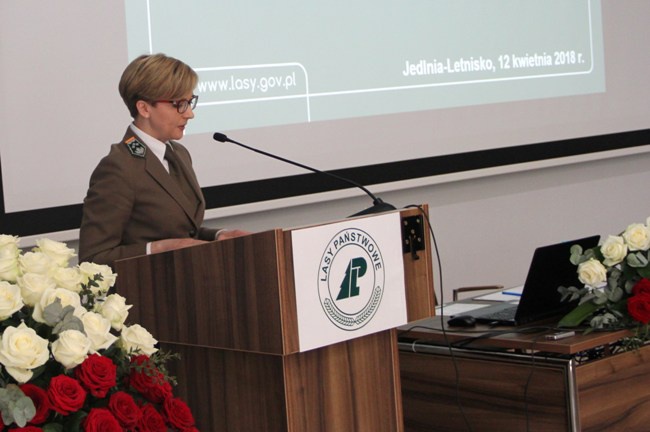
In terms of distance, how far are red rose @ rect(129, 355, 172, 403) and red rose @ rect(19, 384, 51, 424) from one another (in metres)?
0.17

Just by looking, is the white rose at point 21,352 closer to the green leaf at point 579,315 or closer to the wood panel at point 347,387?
the wood panel at point 347,387


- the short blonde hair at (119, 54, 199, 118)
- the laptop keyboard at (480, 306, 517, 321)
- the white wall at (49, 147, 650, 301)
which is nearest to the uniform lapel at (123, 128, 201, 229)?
the short blonde hair at (119, 54, 199, 118)

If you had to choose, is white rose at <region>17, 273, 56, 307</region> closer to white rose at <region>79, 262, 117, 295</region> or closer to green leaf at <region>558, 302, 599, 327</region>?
white rose at <region>79, 262, 117, 295</region>

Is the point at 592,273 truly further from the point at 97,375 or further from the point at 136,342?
the point at 97,375

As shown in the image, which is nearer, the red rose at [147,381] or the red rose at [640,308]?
the red rose at [147,381]

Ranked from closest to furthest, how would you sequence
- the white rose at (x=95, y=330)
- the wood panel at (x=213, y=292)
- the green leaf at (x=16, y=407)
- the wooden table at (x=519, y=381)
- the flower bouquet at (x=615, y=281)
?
the green leaf at (x=16, y=407) < the white rose at (x=95, y=330) < the wood panel at (x=213, y=292) < the wooden table at (x=519, y=381) < the flower bouquet at (x=615, y=281)

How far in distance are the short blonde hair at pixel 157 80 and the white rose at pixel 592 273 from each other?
46.6 inches

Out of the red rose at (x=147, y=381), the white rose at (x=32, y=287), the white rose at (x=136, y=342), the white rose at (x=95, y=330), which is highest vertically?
the white rose at (x=32, y=287)

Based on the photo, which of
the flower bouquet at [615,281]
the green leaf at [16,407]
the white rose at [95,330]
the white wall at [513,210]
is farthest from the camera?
the white wall at [513,210]

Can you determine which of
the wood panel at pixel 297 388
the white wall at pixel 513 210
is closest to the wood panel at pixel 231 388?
the wood panel at pixel 297 388

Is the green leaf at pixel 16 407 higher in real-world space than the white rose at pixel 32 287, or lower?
lower

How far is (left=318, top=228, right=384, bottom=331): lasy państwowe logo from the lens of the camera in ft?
6.84

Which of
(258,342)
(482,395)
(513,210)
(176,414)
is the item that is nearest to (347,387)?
(258,342)

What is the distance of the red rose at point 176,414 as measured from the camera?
1.64 m
